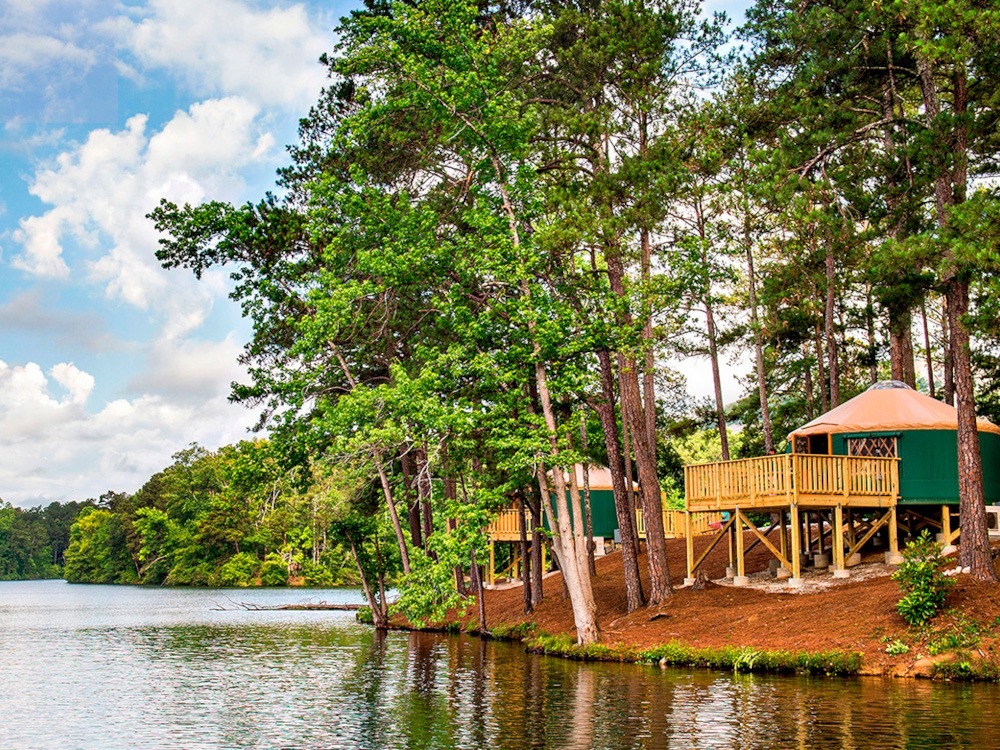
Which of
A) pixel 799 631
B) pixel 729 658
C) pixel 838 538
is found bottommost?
pixel 729 658

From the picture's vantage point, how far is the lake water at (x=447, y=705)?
1312cm

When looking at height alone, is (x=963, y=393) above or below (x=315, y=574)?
above

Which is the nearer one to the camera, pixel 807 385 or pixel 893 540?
pixel 893 540

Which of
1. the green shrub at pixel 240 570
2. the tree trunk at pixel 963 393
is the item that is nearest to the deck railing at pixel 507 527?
the tree trunk at pixel 963 393

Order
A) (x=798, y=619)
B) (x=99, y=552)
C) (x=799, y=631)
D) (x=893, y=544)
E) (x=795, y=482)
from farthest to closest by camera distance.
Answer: (x=99, y=552) < (x=893, y=544) < (x=795, y=482) < (x=798, y=619) < (x=799, y=631)

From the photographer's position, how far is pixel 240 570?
9219 cm

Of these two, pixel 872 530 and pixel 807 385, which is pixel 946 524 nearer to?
pixel 872 530

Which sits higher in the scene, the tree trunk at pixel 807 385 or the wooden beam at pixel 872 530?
the tree trunk at pixel 807 385

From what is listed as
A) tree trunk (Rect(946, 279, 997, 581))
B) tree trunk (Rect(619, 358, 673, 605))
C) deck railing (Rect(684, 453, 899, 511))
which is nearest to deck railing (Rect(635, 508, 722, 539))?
deck railing (Rect(684, 453, 899, 511))

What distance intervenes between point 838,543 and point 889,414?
12.7 feet

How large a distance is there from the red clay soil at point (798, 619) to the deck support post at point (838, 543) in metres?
0.71

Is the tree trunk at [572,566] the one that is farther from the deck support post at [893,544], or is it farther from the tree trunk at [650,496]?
the deck support post at [893,544]

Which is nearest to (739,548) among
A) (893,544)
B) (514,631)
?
(893,544)

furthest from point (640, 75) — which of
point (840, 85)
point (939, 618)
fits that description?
point (939, 618)
